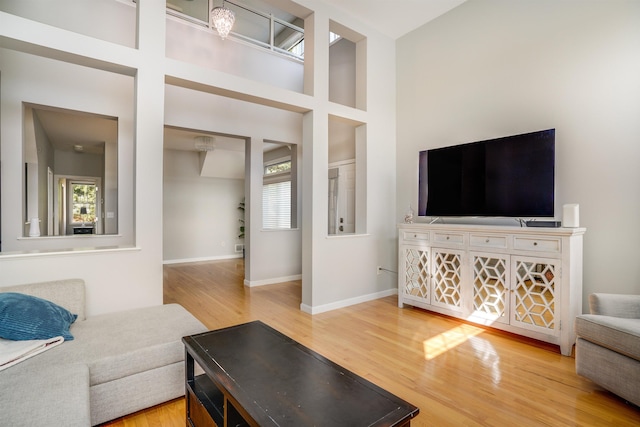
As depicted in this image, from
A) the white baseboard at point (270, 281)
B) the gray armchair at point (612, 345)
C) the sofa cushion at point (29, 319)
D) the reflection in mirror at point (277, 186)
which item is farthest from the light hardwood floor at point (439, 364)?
the reflection in mirror at point (277, 186)

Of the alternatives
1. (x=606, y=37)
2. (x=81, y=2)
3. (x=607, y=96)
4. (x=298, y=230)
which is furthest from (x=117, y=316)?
(x=606, y=37)

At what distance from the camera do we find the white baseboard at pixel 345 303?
3.63 m

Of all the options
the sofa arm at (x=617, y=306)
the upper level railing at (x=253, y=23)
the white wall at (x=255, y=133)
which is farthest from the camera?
the upper level railing at (x=253, y=23)

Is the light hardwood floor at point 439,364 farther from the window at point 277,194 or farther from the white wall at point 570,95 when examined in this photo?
the window at point 277,194

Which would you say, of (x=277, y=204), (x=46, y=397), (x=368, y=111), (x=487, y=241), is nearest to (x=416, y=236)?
(x=487, y=241)

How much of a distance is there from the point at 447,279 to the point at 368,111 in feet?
7.59

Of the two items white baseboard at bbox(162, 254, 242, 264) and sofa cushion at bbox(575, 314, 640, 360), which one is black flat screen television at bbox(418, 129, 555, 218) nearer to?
sofa cushion at bbox(575, 314, 640, 360)

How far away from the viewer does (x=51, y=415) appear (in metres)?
1.19

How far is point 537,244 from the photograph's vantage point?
2.69m

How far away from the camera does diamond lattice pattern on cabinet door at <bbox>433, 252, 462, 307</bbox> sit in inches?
129

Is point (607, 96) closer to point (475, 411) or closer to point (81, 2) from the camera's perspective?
point (475, 411)

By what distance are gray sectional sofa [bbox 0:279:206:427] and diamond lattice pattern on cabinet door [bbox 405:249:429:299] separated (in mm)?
2472

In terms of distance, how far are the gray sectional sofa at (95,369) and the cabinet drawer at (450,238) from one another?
99.9 inches

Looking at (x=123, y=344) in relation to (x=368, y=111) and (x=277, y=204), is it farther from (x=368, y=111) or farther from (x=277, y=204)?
(x=277, y=204)
